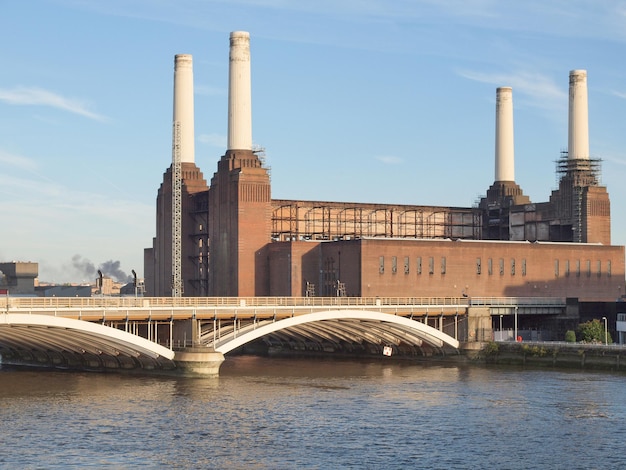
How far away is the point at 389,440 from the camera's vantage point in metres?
63.0

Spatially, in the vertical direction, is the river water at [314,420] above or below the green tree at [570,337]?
below

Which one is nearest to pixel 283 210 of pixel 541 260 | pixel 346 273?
pixel 346 273

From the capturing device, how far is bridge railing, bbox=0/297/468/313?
83.4 m

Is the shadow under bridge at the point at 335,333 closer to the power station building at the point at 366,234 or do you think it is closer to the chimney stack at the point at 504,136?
the power station building at the point at 366,234

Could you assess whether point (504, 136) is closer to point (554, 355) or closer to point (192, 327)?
point (554, 355)

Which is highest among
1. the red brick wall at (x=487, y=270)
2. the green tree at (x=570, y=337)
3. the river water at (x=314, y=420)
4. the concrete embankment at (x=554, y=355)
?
the red brick wall at (x=487, y=270)

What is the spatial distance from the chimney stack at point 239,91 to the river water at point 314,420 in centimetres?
4750

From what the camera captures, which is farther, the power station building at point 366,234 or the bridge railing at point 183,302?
the power station building at point 366,234

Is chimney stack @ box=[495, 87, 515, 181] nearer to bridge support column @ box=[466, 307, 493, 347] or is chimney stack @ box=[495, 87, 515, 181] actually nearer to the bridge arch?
bridge support column @ box=[466, 307, 493, 347]

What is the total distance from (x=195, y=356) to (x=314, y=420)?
74.0 feet

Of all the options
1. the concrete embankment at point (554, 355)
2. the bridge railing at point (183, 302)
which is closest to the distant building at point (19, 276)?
the bridge railing at point (183, 302)

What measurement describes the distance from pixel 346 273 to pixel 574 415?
59.1 metres

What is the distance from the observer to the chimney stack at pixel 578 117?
151375mm

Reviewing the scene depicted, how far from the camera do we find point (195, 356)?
296 ft
